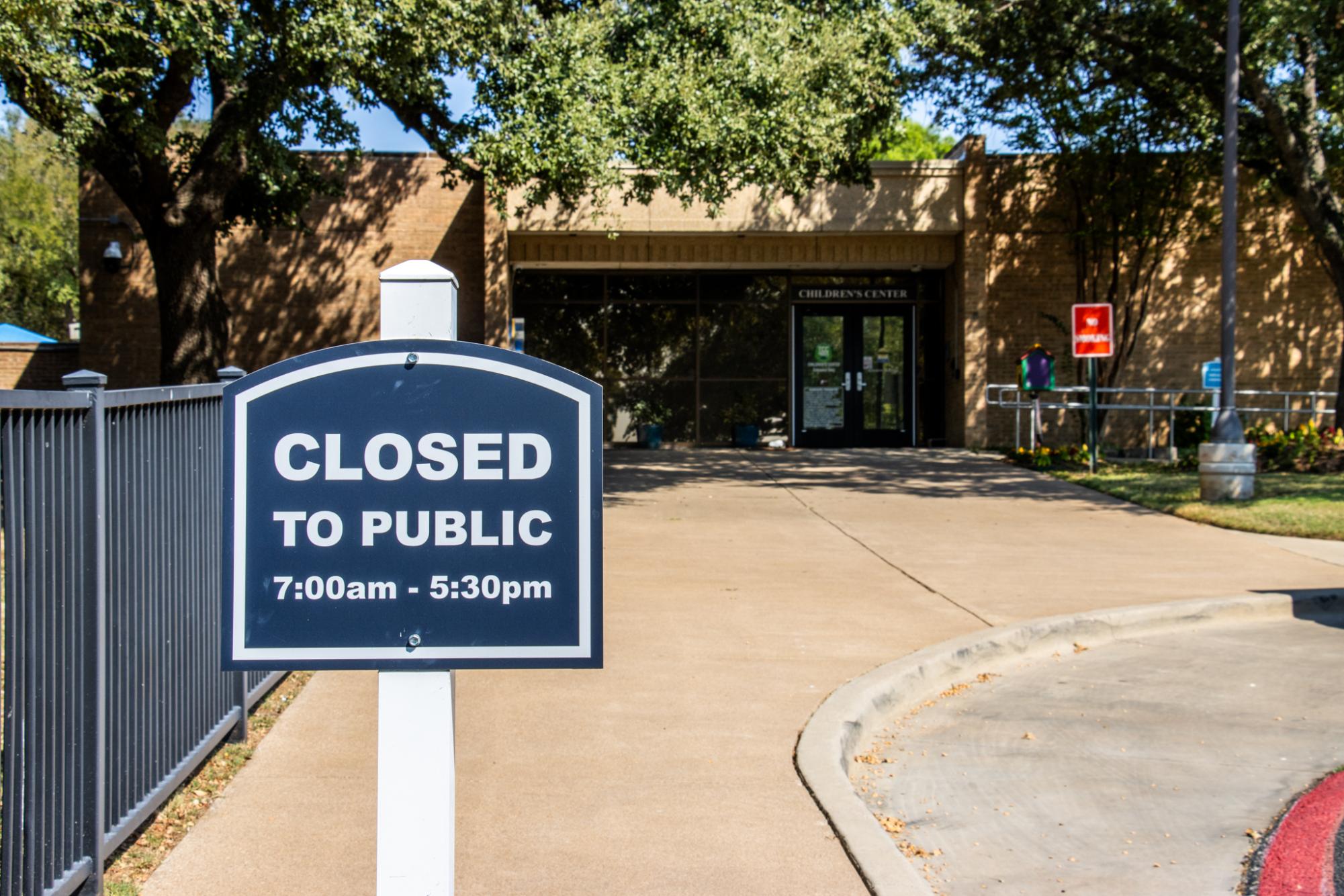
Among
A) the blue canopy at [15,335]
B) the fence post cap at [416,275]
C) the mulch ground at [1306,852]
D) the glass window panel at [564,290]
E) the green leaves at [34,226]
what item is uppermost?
the green leaves at [34,226]

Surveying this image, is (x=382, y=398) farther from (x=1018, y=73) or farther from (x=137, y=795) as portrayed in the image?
(x=1018, y=73)

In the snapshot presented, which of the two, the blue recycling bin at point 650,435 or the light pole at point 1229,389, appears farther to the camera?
the blue recycling bin at point 650,435

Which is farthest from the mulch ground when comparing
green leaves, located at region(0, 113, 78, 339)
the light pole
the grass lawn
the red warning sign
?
green leaves, located at region(0, 113, 78, 339)

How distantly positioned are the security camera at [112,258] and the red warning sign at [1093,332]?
52.6ft

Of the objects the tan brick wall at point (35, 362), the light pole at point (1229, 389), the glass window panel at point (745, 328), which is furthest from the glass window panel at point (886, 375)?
the tan brick wall at point (35, 362)

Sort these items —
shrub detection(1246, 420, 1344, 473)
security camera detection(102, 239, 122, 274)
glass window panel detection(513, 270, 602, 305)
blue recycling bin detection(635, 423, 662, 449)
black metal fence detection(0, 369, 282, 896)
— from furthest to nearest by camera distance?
blue recycling bin detection(635, 423, 662, 449)
glass window panel detection(513, 270, 602, 305)
security camera detection(102, 239, 122, 274)
shrub detection(1246, 420, 1344, 473)
black metal fence detection(0, 369, 282, 896)

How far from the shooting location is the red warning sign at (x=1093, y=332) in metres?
17.6

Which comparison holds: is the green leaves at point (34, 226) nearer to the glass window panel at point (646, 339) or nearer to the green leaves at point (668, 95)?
the glass window panel at point (646, 339)

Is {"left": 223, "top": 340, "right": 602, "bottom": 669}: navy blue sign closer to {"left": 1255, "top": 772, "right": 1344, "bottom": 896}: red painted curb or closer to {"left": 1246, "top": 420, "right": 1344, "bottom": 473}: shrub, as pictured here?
{"left": 1255, "top": 772, "right": 1344, "bottom": 896}: red painted curb

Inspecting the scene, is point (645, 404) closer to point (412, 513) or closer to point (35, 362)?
point (35, 362)

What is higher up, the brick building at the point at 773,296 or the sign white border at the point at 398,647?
the brick building at the point at 773,296

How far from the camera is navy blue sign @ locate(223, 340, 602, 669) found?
246cm

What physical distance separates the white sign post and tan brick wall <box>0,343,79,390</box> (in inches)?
890

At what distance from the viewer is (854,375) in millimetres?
24359
